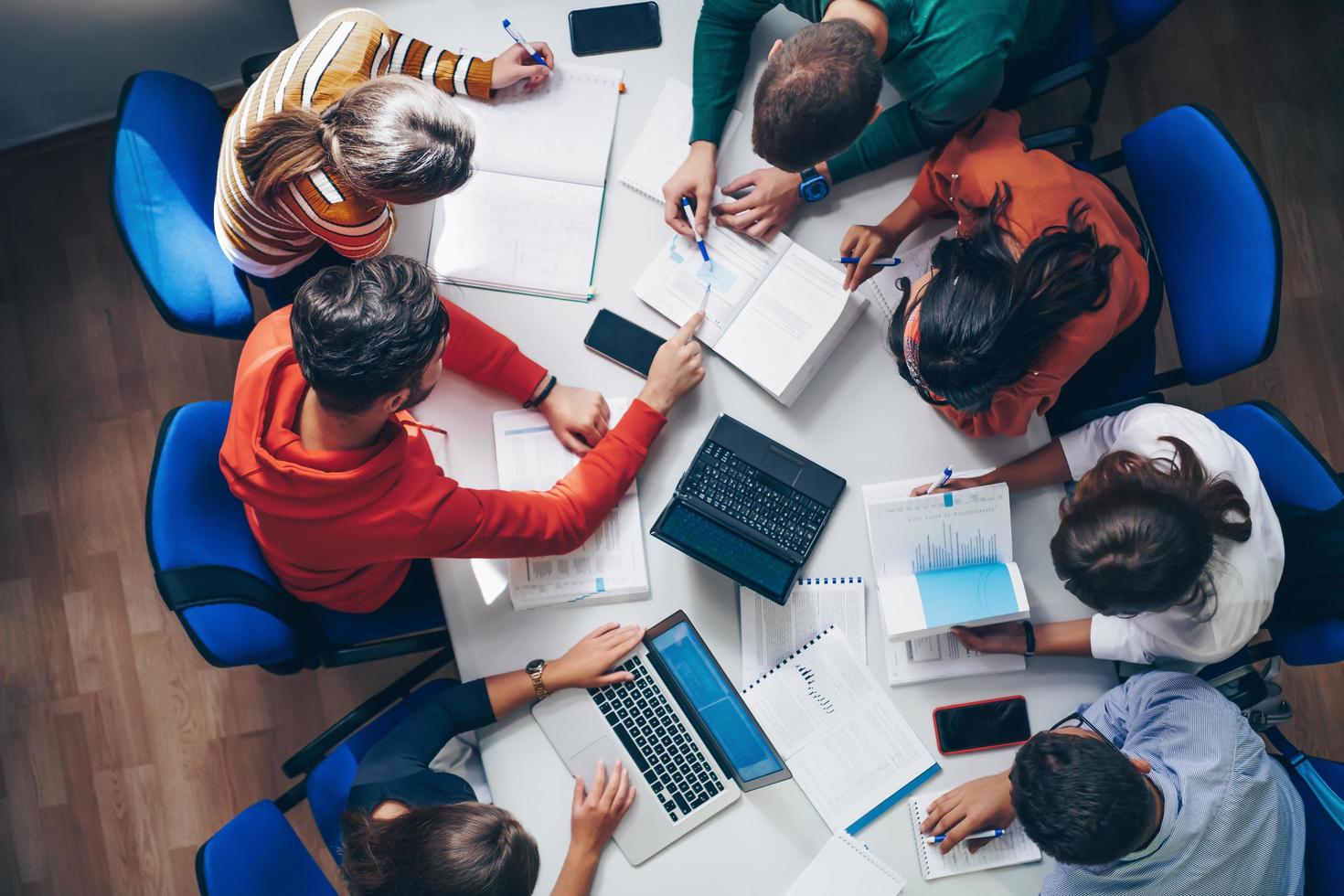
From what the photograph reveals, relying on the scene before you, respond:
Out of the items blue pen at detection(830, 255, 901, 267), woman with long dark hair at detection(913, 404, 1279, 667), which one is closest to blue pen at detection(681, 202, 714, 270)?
blue pen at detection(830, 255, 901, 267)

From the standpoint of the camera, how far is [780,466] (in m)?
1.56

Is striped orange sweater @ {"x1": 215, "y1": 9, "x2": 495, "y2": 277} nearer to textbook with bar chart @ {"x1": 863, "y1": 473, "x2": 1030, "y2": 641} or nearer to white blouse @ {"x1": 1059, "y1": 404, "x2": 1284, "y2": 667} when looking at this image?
textbook with bar chart @ {"x1": 863, "y1": 473, "x2": 1030, "y2": 641}

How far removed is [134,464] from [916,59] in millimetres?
2136

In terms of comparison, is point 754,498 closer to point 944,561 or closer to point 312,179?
point 944,561

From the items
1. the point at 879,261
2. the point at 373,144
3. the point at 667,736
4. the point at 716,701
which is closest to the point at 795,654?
the point at 716,701

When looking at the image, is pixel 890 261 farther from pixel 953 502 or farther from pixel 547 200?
pixel 547 200

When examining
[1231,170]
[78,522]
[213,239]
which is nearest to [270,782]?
[78,522]

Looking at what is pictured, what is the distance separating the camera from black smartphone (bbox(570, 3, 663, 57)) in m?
1.65

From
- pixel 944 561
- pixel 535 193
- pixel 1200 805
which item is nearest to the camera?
pixel 1200 805

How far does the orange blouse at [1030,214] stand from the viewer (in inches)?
56.7

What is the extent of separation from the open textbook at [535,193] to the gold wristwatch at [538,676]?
66 centimetres

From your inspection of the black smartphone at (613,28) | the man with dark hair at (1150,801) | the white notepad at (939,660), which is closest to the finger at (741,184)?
the black smartphone at (613,28)

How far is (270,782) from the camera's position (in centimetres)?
226

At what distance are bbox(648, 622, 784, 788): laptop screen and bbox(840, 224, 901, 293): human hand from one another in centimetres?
69
